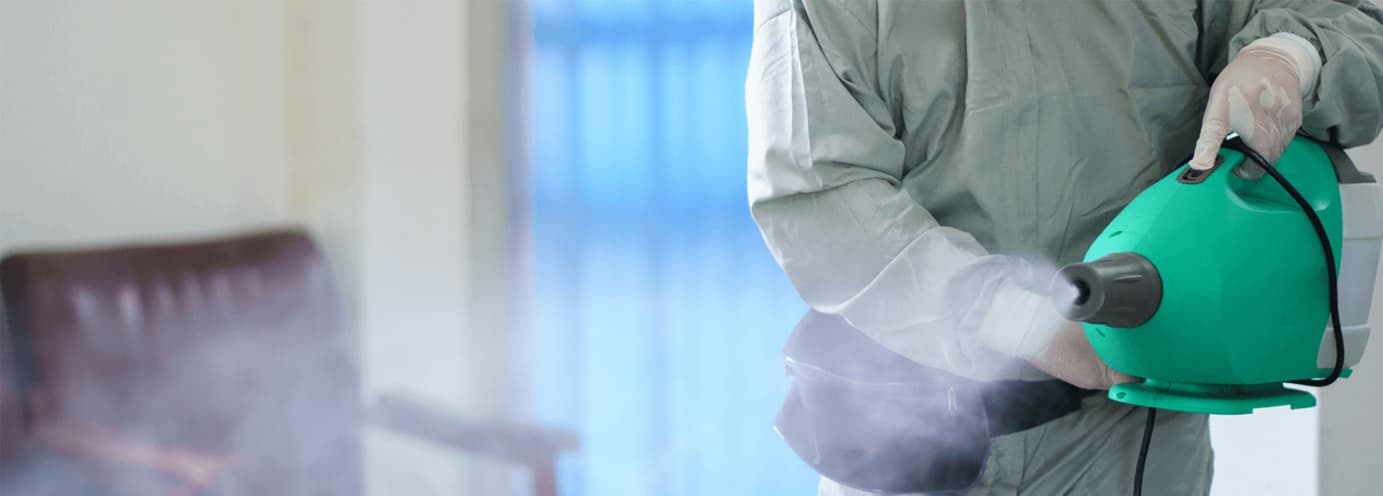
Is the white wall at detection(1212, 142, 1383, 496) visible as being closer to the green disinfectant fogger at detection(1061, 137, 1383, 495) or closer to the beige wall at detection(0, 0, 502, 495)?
the green disinfectant fogger at detection(1061, 137, 1383, 495)

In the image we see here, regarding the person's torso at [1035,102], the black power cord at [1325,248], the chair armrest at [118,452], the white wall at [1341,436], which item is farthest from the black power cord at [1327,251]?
the chair armrest at [118,452]

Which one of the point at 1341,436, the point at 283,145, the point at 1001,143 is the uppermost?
the point at 1001,143

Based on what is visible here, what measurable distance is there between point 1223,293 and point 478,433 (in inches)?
45.9

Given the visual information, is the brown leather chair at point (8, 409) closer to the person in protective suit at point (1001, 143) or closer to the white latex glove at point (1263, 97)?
the person in protective suit at point (1001, 143)

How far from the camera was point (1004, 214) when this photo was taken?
0.79 meters

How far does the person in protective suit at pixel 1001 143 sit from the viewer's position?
2.46ft

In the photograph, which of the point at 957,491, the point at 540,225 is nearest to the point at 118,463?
the point at 540,225

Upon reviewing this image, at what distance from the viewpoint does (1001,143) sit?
782mm

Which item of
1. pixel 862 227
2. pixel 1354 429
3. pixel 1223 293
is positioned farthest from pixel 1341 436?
pixel 862 227

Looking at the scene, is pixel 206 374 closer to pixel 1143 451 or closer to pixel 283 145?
pixel 283 145

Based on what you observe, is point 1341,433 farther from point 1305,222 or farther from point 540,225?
point 540,225

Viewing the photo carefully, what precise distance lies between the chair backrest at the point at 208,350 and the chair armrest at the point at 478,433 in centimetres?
7

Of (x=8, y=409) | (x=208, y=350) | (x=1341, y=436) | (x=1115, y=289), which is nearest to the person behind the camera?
(x=1115, y=289)

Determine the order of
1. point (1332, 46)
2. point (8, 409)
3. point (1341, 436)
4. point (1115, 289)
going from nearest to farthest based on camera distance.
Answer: point (1115, 289), point (1332, 46), point (1341, 436), point (8, 409)
